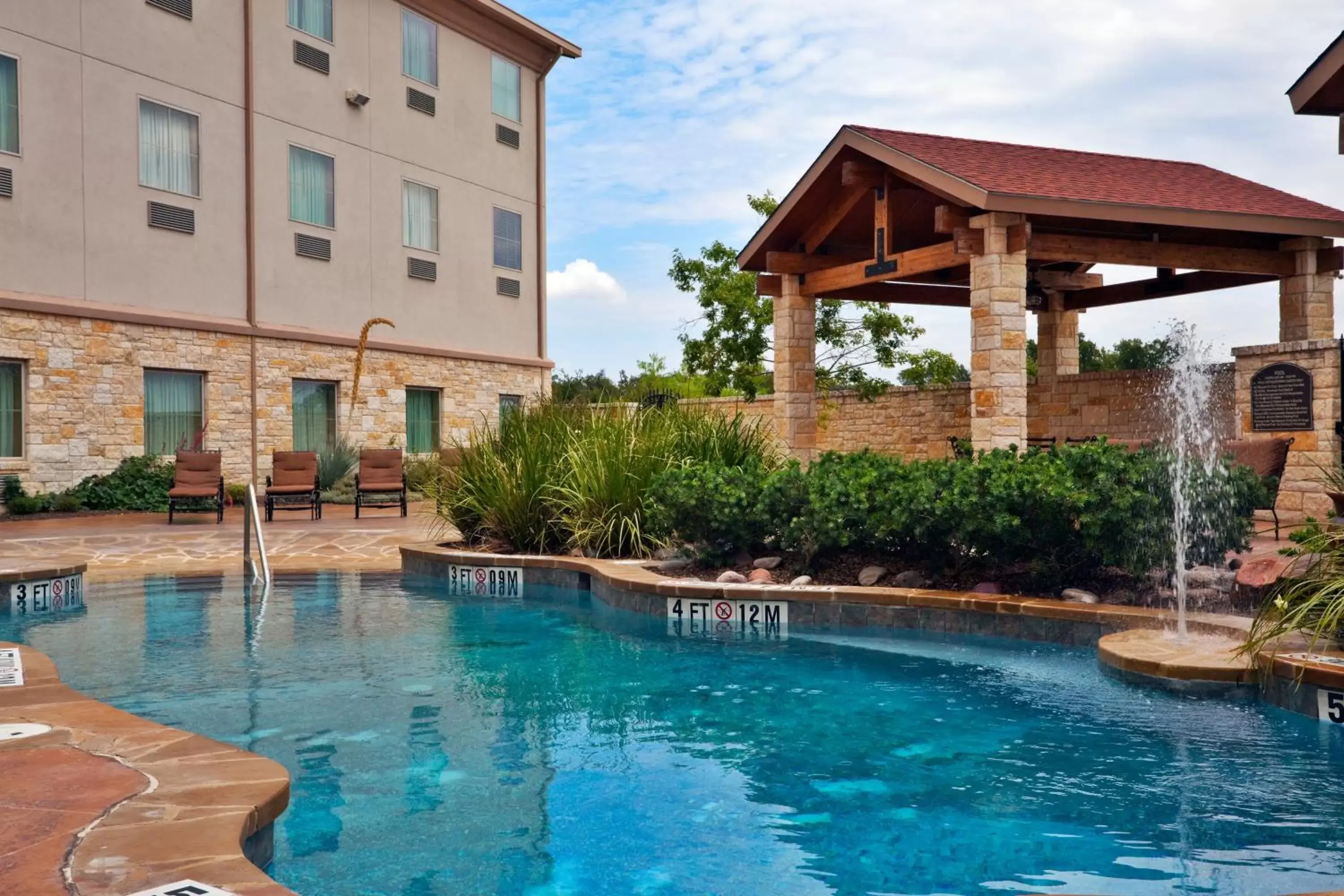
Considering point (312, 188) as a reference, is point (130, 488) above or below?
below

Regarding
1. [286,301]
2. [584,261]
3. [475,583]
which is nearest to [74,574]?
[475,583]

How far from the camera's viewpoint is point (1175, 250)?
41.8 feet

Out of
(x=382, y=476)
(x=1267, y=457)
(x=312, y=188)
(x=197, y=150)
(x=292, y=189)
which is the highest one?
(x=197, y=150)

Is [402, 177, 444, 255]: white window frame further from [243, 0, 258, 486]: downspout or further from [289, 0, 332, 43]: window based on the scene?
[243, 0, 258, 486]: downspout

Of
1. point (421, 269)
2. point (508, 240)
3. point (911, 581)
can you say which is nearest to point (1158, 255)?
point (911, 581)

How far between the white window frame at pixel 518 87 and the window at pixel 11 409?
431 inches

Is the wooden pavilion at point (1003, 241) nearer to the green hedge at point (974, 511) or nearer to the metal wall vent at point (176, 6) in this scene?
Result: the green hedge at point (974, 511)

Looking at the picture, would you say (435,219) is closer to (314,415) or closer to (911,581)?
(314,415)

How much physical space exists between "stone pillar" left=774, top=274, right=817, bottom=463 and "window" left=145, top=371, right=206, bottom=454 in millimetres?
9027

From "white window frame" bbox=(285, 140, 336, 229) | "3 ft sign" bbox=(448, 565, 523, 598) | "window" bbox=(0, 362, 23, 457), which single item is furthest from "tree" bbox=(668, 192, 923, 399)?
"3 ft sign" bbox=(448, 565, 523, 598)

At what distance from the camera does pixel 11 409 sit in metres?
14.7

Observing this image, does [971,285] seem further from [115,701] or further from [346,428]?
[346,428]

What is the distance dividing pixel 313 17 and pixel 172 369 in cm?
679

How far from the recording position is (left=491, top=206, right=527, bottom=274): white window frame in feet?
73.3
